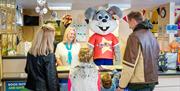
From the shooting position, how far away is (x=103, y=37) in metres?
4.43

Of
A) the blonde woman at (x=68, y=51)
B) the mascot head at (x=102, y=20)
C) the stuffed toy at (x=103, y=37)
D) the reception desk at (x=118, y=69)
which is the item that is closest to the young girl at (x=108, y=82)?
the reception desk at (x=118, y=69)

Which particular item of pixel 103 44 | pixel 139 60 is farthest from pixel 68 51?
pixel 139 60

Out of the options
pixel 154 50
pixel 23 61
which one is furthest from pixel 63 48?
pixel 154 50

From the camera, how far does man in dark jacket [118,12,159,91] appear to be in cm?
294

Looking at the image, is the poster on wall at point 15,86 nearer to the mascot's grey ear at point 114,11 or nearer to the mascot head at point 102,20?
the mascot head at point 102,20

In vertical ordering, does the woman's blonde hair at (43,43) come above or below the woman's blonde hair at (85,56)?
above

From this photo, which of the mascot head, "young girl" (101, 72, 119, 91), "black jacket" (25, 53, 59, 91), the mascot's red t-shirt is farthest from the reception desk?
the mascot head

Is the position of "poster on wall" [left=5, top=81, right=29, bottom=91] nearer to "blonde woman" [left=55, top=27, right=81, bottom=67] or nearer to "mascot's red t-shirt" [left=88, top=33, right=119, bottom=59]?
"blonde woman" [left=55, top=27, right=81, bottom=67]

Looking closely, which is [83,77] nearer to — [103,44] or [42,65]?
[42,65]

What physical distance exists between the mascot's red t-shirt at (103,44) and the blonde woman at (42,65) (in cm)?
125

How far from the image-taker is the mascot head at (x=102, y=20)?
4496 mm

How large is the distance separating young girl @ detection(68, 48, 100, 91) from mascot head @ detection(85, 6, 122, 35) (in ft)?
4.48

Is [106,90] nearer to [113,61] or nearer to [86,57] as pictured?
[86,57]

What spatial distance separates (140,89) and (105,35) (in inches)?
60.5
